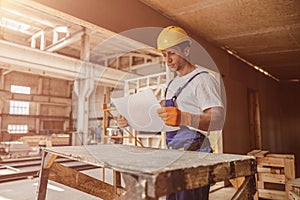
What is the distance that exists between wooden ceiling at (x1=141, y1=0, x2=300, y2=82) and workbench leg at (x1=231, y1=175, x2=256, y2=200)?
217cm

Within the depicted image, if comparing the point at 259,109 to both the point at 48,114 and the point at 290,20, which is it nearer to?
the point at 290,20

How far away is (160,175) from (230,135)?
12.4ft

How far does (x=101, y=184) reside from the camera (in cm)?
187

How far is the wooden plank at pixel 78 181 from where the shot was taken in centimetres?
174

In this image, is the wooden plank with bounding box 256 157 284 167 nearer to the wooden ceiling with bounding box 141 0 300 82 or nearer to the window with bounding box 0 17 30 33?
the wooden ceiling with bounding box 141 0 300 82

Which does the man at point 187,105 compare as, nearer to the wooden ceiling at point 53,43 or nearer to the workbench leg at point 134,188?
the workbench leg at point 134,188

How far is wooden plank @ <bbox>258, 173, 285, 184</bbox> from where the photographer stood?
3033mm

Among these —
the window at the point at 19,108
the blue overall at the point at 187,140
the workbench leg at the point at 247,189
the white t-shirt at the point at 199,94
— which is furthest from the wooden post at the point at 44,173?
the window at the point at 19,108

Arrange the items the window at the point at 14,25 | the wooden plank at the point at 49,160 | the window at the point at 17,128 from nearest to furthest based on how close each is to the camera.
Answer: the wooden plank at the point at 49,160
the window at the point at 14,25
the window at the point at 17,128

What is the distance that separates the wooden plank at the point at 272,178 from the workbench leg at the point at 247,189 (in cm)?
243

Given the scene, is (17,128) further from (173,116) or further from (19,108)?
(173,116)

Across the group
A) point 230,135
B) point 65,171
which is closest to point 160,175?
point 65,171

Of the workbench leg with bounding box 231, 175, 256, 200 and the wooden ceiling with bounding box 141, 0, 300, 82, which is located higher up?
the wooden ceiling with bounding box 141, 0, 300, 82

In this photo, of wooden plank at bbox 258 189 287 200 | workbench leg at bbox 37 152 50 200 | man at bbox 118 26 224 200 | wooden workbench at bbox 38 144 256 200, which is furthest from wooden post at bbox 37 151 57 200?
wooden plank at bbox 258 189 287 200
